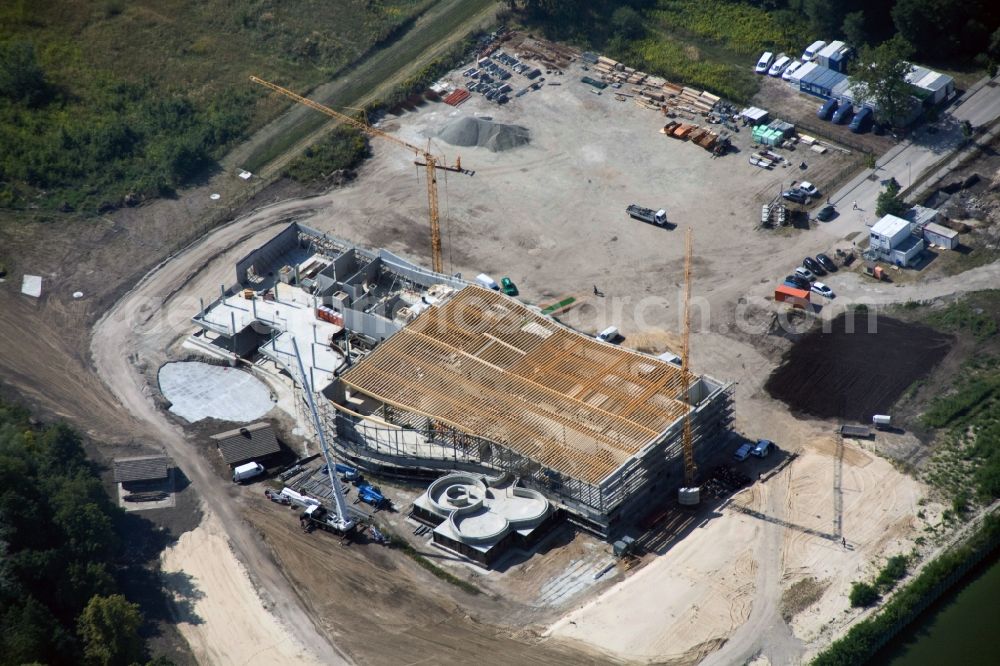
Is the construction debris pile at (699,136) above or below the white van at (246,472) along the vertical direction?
above

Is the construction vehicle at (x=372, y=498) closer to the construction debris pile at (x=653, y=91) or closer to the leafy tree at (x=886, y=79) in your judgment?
the construction debris pile at (x=653, y=91)

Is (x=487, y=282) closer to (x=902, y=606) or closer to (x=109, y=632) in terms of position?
(x=902, y=606)

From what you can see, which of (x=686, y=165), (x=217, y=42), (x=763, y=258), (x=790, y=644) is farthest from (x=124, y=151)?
(x=790, y=644)

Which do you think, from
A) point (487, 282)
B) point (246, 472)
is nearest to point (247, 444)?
point (246, 472)

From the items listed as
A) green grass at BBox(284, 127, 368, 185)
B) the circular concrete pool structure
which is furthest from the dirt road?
the circular concrete pool structure

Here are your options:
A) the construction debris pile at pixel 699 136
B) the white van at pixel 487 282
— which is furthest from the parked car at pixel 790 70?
the white van at pixel 487 282

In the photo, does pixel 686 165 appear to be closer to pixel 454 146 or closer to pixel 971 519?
pixel 454 146
